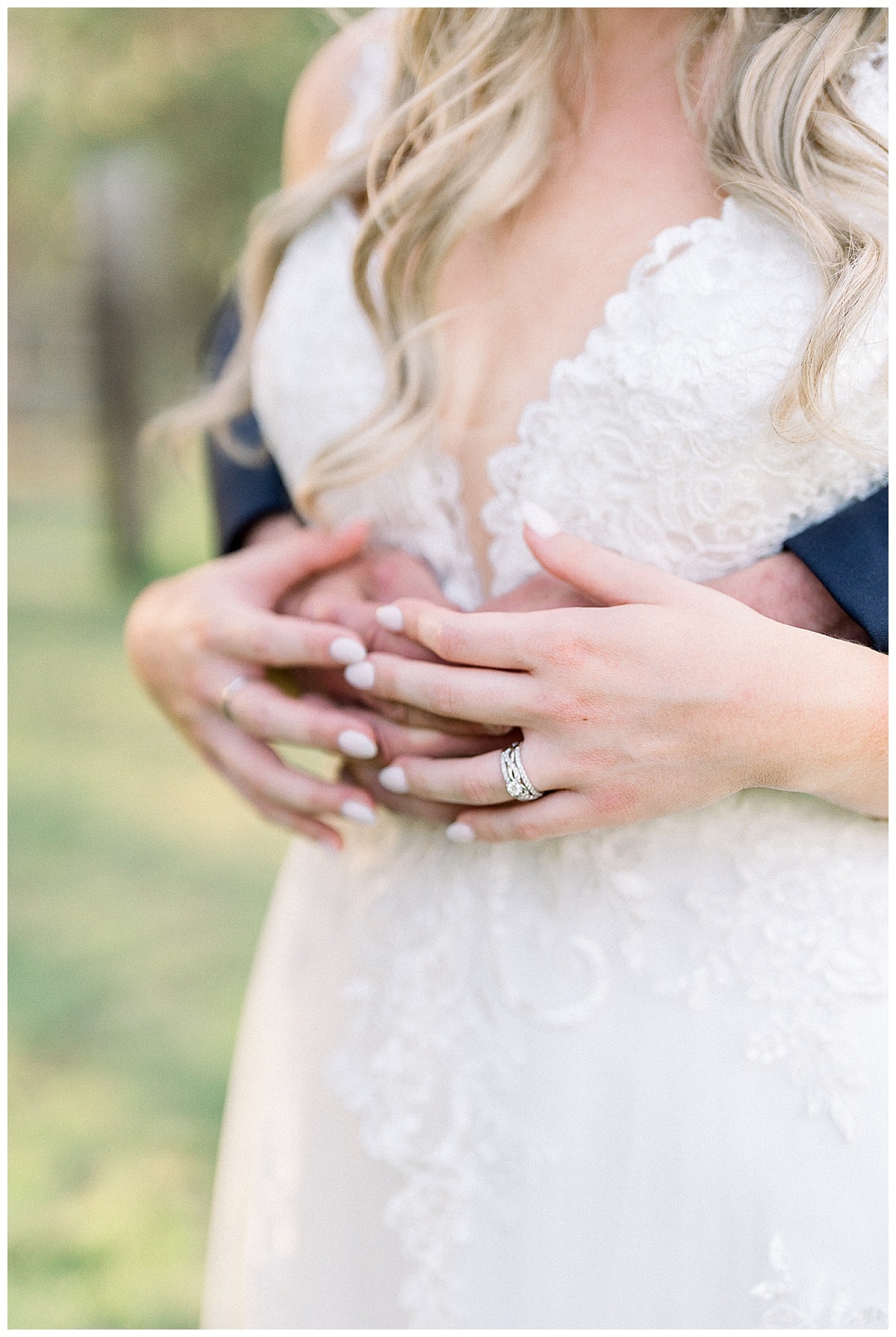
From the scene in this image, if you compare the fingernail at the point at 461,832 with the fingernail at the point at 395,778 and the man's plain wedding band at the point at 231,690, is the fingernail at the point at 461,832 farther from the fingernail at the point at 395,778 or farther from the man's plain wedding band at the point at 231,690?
the man's plain wedding band at the point at 231,690

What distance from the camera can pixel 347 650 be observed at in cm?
133

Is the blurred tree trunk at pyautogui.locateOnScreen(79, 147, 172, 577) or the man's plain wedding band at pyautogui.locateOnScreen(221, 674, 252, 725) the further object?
the blurred tree trunk at pyautogui.locateOnScreen(79, 147, 172, 577)

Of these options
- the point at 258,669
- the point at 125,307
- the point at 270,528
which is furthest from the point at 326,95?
the point at 125,307

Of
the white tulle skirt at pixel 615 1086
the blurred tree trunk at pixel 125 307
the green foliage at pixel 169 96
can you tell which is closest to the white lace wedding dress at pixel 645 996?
the white tulle skirt at pixel 615 1086

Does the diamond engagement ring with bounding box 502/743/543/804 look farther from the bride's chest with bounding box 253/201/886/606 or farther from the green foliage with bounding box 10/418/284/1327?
the green foliage with bounding box 10/418/284/1327

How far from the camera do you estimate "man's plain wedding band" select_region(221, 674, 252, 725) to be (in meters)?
1.50

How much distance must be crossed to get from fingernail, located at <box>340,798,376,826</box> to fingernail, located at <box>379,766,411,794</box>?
0.07m

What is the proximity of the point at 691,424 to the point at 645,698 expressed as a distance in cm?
30

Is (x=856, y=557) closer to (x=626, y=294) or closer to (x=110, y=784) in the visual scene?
(x=626, y=294)

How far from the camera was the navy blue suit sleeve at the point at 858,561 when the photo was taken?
1.18 metres

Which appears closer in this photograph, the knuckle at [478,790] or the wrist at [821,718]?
the wrist at [821,718]

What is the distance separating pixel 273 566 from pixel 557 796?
0.56 m

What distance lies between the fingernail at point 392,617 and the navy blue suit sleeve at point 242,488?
1.99 feet

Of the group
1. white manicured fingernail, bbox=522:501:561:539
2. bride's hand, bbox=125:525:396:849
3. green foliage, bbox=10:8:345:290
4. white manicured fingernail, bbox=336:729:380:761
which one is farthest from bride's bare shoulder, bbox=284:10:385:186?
green foliage, bbox=10:8:345:290
